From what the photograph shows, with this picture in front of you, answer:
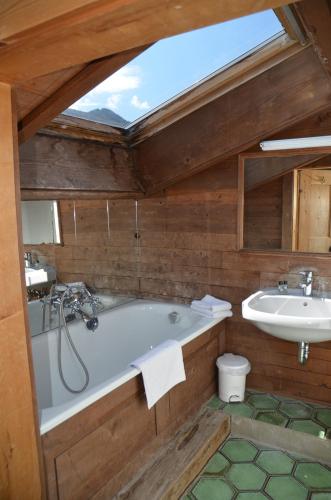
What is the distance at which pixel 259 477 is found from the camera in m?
2.06

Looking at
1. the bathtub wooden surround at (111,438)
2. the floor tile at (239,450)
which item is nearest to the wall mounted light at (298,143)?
the bathtub wooden surround at (111,438)

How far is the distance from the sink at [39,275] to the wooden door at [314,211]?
1.79 metres

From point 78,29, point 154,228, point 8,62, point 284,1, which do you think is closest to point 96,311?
point 154,228

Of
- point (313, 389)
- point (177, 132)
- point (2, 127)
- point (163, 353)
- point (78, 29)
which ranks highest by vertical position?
point (177, 132)

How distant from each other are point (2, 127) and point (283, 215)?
2060mm

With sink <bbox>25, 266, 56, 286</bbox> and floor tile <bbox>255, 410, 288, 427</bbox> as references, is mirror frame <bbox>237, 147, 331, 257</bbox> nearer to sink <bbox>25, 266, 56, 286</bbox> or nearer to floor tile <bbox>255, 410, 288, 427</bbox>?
floor tile <bbox>255, 410, 288, 427</bbox>

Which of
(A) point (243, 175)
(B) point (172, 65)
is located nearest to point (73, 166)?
(B) point (172, 65)

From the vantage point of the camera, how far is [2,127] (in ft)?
3.62

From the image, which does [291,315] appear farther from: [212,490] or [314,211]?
[212,490]

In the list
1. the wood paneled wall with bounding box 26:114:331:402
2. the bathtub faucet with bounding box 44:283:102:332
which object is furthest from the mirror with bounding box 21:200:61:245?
the bathtub faucet with bounding box 44:283:102:332

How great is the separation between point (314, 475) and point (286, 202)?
1.73 meters

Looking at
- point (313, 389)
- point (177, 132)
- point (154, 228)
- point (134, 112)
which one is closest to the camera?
point (134, 112)

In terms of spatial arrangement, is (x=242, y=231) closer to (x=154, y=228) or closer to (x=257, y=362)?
(x=154, y=228)

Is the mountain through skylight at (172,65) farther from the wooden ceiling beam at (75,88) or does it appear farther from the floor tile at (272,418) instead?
the floor tile at (272,418)
